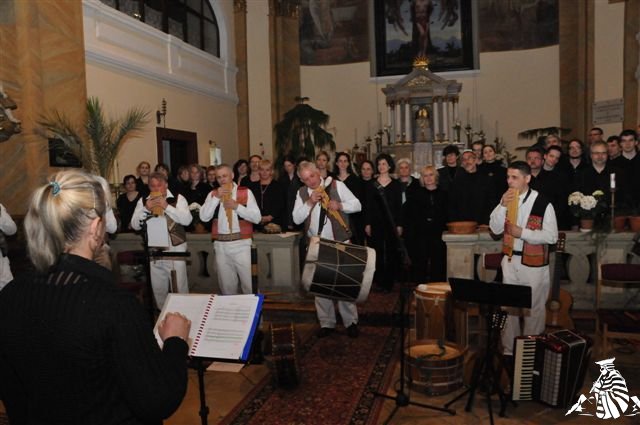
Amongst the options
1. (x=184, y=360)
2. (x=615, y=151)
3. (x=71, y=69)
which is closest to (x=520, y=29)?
(x=615, y=151)

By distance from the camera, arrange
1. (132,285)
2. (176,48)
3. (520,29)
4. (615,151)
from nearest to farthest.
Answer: (132,285)
(615,151)
(176,48)
(520,29)

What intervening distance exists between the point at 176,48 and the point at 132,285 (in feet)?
25.4

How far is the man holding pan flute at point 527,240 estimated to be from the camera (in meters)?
4.64

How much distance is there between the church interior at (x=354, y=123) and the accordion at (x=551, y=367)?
0.03m

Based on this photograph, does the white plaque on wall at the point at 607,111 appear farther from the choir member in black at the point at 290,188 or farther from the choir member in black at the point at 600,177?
the choir member in black at the point at 290,188

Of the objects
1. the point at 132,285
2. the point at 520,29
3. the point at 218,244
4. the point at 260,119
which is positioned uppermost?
the point at 520,29

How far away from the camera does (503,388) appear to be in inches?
170

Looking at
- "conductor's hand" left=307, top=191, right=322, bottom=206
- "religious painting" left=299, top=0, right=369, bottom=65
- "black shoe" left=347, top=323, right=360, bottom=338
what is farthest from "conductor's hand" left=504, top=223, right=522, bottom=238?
"religious painting" left=299, top=0, right=369, bottom=65

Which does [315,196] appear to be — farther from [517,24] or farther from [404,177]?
[517,24]

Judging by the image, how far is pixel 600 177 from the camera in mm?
6445

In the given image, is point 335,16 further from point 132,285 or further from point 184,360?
point 184,360

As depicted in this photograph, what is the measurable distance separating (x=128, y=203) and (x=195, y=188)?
995 millimetres

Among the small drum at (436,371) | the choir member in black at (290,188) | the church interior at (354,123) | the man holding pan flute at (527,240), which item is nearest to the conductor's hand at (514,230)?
the man holding pan flute at (527,240)

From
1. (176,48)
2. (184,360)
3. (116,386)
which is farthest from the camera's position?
A: (176,48)
